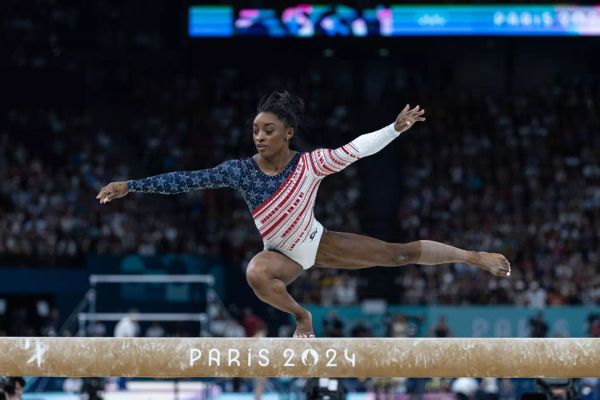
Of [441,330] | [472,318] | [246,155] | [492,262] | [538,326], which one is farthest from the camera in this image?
[246,155]

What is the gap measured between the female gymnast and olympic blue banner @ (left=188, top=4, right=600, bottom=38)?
15099 millimetres

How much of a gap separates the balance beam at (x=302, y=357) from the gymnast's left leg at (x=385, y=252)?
938mm

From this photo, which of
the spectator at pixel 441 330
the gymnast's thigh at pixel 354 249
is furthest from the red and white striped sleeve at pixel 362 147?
the spectator at pixel 441 330

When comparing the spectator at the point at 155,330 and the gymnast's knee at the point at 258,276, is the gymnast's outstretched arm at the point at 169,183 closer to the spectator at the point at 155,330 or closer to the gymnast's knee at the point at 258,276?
the gymnast's knee at the point at 258,276

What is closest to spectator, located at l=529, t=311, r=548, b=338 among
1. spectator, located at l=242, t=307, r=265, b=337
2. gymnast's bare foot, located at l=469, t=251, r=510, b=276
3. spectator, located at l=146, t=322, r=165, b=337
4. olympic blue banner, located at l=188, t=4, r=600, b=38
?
spectator, located at l=242, t=307, r=265, b=337

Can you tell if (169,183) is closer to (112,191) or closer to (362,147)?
(112,191)

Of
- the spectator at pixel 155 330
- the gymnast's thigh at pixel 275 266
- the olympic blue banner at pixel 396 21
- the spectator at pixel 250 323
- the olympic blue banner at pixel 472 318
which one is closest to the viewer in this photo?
the gymnast's thigh at pixel 275 266

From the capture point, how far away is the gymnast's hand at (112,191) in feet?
20.2

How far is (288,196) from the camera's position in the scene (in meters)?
6.47

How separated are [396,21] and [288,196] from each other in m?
15.8

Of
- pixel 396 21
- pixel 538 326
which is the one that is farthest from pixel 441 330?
pixel 396 21

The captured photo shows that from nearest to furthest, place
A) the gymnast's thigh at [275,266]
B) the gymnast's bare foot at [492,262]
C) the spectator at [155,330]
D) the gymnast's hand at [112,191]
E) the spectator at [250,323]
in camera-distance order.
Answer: the gymnast's hand at [112,191]
the gymnast's thigh at [275,266]
the gymnast's bare foot at [492,262]
the spectator at [155,330]
the spectator at [250,323]

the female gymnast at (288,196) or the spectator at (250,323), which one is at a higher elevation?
the female gymnast at (288,196)

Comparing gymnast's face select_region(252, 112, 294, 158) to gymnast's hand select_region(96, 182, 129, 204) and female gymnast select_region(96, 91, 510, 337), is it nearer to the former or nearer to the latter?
female gymnast select_region(96, 91, 510, 337)
